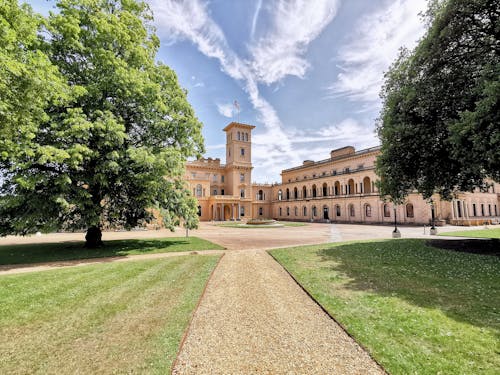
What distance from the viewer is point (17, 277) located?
7.72 meters

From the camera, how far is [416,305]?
5402 millimetres

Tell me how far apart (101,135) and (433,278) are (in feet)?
43.4

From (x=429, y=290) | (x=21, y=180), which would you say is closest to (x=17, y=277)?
(x=21, y=180)

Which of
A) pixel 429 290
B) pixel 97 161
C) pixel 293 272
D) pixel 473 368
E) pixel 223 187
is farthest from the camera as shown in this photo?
pixel 223 187

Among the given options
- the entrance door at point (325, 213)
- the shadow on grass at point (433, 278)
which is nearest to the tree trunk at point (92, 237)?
the shadow on grass at point (433, 278)

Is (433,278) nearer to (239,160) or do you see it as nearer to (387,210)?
(387,210)

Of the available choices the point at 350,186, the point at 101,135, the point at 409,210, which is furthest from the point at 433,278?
the point at 350,186

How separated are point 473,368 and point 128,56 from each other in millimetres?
16494

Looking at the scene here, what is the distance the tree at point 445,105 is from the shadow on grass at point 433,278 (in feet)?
12.5

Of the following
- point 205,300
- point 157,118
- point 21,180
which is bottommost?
point 205,300

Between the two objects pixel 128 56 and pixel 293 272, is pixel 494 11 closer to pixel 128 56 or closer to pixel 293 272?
pixel 293 272

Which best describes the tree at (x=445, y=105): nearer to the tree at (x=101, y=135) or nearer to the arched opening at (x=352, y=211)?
the tree at (x=101, y=135)

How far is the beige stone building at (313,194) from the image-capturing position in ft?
130

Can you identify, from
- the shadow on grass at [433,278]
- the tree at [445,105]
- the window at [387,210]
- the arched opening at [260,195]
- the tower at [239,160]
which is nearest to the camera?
the shadow on grass at [433,278]
